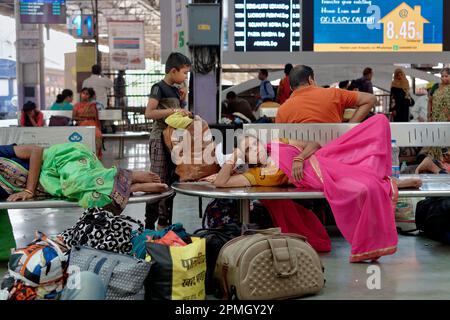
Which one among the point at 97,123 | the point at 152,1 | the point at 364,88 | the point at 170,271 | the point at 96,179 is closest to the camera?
the point at 170,271

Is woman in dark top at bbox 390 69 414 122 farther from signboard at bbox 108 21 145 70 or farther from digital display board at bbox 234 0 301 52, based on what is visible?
signboard at bbox 108 21 145 70

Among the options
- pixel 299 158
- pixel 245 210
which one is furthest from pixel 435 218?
pixel 245 210

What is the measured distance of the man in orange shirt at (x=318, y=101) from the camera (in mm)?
5535

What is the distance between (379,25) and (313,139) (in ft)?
25.2

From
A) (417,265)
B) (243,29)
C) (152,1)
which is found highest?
(152,1)

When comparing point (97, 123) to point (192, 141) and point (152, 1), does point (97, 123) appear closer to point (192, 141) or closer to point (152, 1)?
point (192, 141)

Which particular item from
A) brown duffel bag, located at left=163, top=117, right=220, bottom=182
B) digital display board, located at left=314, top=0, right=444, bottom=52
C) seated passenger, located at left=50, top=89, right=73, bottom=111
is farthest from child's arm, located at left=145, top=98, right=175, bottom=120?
seated passenger, located at left=50, top=89, right=73, bottom=111

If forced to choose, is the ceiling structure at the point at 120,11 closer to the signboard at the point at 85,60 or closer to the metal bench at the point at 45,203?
the signboard at the point at 85,60

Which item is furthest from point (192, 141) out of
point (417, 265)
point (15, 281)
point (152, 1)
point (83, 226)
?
point (152, 1)

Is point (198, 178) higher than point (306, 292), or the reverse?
point (198, 178)

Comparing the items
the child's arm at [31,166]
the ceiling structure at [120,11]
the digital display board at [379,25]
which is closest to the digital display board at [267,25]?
the digital display board at [379,25]

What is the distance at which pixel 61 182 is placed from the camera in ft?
15.7

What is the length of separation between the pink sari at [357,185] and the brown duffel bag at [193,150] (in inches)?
21.9
